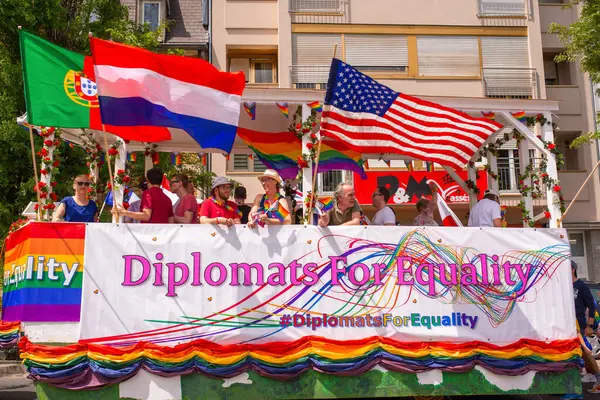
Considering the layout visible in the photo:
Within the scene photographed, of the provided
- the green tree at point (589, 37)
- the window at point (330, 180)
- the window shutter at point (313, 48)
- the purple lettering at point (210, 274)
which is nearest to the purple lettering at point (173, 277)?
the purple lettering at point (210, 274)

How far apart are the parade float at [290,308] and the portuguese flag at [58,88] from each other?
59 cm

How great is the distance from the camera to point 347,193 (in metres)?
7.42

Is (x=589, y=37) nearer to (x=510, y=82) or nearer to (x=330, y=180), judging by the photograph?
(x=510, y=82)

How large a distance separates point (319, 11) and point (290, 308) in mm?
18539

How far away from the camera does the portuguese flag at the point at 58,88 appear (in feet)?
23.0

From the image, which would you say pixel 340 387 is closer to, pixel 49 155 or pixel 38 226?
pixel 38 226

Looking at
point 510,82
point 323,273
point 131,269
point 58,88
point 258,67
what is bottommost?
point 323,273

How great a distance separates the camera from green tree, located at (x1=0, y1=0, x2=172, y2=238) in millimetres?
13117

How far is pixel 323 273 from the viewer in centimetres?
698

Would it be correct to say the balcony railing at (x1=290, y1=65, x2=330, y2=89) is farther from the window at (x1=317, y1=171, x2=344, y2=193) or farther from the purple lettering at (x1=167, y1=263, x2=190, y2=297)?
the purple lettering at (x1=167, y1=263, x2=190, y2=297)

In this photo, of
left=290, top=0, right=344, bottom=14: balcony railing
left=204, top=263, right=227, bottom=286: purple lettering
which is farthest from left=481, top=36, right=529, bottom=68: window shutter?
left=204, top=263, right=227, bottom=286: purple lettering

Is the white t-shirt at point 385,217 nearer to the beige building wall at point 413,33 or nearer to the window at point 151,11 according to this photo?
the beige building wall at point 413,33

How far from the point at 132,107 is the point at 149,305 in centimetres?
222

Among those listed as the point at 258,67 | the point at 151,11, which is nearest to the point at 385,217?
the point at 258,67
